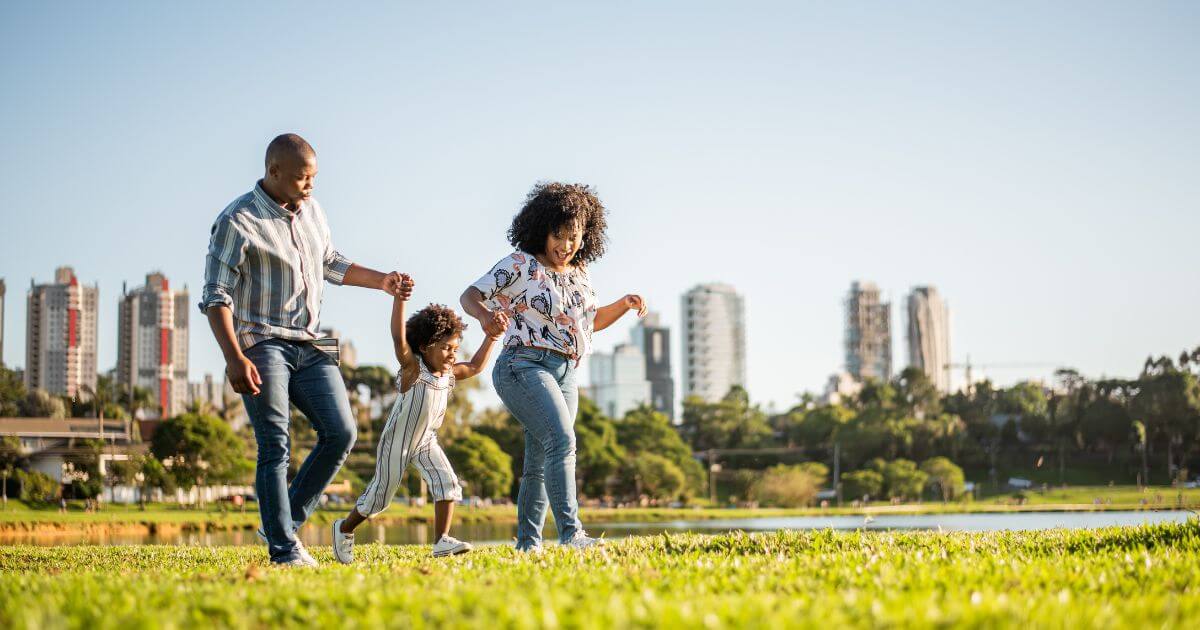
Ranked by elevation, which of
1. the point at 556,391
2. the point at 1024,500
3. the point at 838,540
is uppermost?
the point at 556,391

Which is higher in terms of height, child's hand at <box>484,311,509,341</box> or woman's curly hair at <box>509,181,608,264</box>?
woman's curly hair at <box>509,181,608,264</box>

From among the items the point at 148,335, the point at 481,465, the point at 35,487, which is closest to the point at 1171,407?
the point at 481,465

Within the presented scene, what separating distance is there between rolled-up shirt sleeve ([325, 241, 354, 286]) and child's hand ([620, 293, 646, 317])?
1.98 metres

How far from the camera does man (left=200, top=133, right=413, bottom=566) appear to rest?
5.88 meters

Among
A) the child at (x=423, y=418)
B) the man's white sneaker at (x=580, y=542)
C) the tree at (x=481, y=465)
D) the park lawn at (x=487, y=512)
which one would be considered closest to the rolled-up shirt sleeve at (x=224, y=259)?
the child at (x=423, y=418)

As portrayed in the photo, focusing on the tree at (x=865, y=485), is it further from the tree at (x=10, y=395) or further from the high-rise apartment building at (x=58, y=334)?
the high-rise apartment building at (x=58, y=334)

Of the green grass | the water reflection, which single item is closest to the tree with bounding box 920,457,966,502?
the water reflection

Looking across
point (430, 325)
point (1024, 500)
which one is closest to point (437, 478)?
point (430, 325)

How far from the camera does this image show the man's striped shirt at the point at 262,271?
5.93 metres

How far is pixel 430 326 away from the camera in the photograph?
25.0ft

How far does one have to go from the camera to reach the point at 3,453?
5722cm

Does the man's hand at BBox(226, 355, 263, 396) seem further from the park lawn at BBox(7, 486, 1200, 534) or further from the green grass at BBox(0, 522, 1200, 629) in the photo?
the park lawn at BBox(7, 486, 1200, 534)

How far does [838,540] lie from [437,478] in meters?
2.60

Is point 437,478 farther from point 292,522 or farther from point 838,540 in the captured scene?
point 838,540
